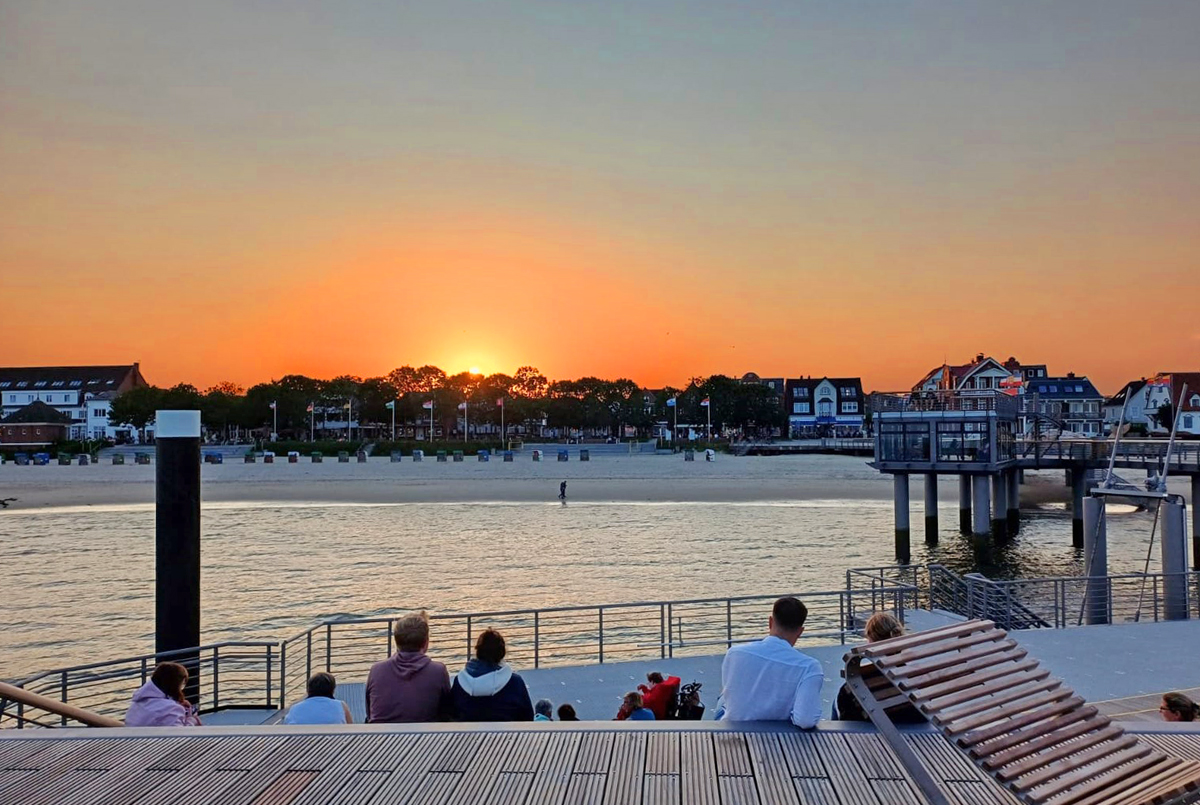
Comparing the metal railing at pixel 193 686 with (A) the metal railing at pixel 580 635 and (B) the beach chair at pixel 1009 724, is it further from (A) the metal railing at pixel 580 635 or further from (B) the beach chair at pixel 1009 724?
(B) the beach chair at pixel 1009 724

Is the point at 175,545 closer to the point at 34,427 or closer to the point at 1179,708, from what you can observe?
the point at 1179,708

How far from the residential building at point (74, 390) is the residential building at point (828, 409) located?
121m

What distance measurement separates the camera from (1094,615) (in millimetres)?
17703

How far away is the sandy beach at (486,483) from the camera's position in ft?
210

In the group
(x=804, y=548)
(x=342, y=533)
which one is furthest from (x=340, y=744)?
(x=342, y=533)

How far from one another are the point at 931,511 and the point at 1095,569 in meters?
Result: 18.6

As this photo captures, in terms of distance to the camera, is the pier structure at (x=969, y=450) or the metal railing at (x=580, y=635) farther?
the pier structure at (x=969, y=450)

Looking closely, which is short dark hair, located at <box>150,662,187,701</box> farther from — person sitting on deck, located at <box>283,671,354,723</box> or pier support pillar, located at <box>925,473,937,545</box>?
pier support pillar, located at <box>925,473,937,545</box>

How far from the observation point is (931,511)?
42531mm

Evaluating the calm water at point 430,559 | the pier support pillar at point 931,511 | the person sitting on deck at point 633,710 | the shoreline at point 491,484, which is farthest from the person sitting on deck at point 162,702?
the shoreline at point 491,484

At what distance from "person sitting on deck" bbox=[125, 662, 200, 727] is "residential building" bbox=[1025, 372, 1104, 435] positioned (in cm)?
13263

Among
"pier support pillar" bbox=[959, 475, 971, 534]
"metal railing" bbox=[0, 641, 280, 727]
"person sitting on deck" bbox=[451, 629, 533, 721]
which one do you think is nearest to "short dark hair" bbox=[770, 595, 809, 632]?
"person sitting on deck" bbox=[451, 629, 533, 721]

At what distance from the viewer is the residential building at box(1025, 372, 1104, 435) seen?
125 meters

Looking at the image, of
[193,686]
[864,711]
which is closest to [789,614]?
[864,711]
